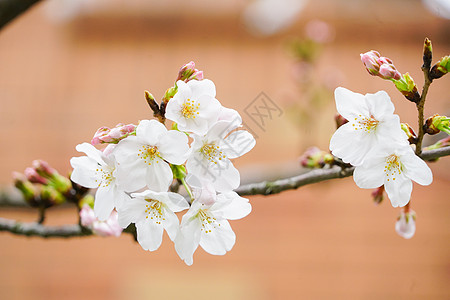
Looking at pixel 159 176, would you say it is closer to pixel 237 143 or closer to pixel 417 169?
pixel 237 143

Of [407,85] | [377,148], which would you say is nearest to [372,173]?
[377,148]

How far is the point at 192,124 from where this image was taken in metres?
0.54

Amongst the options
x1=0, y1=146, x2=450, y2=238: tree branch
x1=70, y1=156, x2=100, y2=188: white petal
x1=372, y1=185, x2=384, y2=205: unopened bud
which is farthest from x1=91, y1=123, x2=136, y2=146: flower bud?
x1=372, y1=185, x2=384, y2=205: unopened bud

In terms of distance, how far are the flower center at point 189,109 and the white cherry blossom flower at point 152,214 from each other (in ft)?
0.32

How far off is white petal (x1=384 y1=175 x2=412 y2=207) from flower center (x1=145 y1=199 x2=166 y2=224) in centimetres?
30

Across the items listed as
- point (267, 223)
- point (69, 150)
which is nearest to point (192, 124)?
point (267, 223)

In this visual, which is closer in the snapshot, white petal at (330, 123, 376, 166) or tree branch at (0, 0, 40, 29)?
white petal at (330, 123, 376, 166)

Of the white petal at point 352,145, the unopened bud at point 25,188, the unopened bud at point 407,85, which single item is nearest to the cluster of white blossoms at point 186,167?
the white petal at point 352,145

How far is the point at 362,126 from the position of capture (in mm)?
612

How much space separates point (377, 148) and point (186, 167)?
0.77ft

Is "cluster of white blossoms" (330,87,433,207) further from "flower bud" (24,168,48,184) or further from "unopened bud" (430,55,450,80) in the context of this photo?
"flower bud" (24,168,48,184)

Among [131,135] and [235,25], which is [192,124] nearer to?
[131,135]

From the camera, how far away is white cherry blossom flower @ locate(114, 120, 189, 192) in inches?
21.0

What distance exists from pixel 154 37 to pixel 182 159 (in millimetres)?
2339
